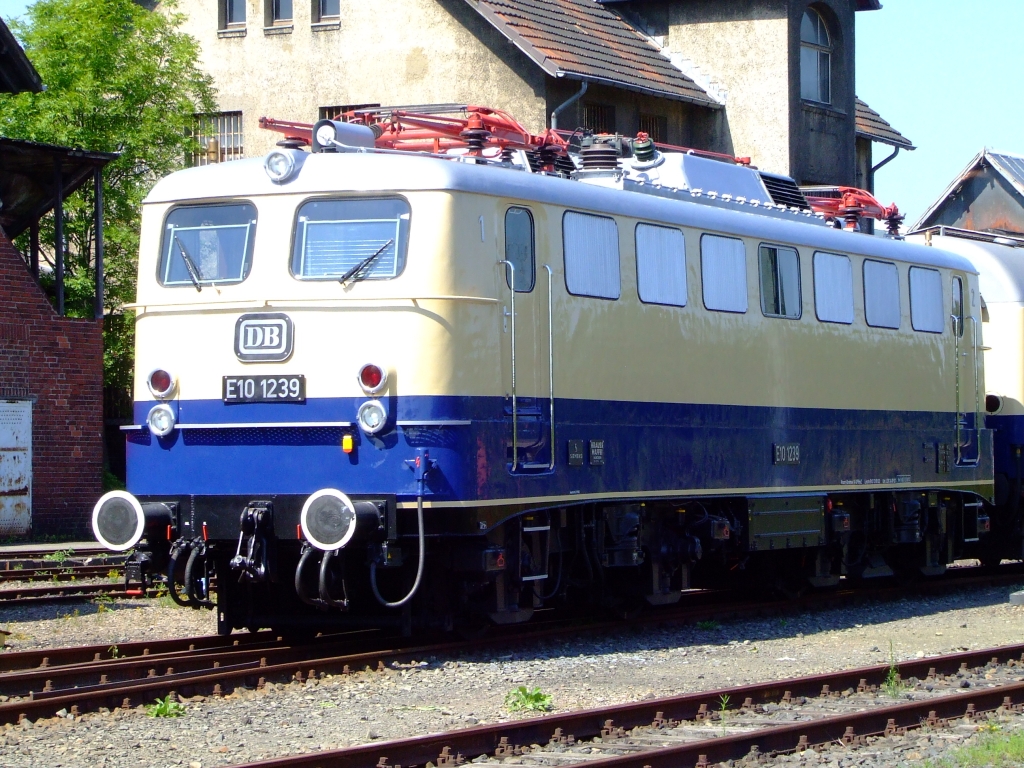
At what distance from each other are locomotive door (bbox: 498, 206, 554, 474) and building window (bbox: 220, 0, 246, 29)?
71.6 ft

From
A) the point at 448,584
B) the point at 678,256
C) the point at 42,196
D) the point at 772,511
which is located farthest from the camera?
the point at 42,196

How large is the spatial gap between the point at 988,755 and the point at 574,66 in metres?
20.2

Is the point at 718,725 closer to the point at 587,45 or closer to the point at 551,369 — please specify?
the point at 551,369

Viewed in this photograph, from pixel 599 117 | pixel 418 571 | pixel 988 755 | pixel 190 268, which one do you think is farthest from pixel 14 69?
pixel 988 755

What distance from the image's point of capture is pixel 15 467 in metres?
21.6

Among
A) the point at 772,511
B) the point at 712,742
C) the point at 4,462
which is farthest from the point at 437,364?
the point at 4,462

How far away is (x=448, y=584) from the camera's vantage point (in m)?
11.1

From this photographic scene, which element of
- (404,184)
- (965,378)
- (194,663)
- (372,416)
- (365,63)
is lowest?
(194,663)

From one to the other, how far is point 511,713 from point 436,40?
836 inches

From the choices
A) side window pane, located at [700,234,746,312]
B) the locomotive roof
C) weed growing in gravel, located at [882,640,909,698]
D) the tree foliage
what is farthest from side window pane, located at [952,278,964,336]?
the tree foliage

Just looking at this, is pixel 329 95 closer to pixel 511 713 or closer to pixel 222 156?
pixel 222 156

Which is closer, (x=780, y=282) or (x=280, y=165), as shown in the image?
(x=280, y=165)

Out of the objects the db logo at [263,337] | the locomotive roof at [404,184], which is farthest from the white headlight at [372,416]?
the locomotive roof at [404,184]

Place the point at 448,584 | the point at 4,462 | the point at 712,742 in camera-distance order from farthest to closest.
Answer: the point at 4,462 → the point at 448,584 → the point at 712,742
